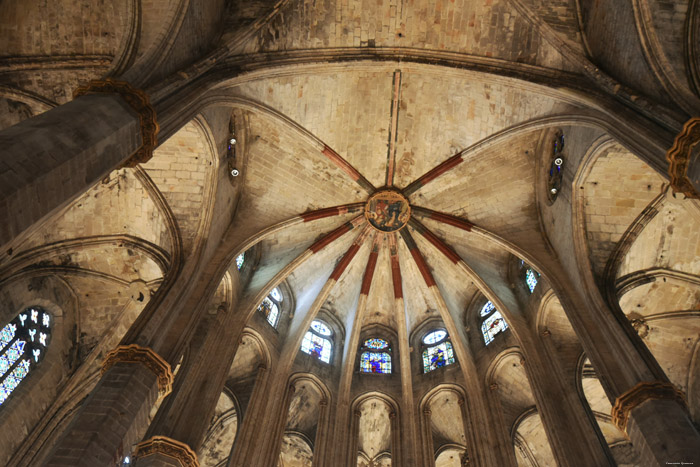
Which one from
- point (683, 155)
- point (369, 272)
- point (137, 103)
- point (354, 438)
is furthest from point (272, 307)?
point (683, 155)

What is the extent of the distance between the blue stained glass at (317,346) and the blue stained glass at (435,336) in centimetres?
298

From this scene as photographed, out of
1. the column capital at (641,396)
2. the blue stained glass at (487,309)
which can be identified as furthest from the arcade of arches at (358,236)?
the blue stained glass at (487,309)

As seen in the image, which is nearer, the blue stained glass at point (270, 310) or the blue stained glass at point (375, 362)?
the blue stained glass at point (270, 310)

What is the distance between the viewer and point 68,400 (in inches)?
511

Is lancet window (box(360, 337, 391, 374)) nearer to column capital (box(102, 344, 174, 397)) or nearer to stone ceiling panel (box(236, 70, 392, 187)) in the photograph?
stone ceiling panel (box(236, 70, 392, 187))

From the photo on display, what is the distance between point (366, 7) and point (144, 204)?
6801 mm

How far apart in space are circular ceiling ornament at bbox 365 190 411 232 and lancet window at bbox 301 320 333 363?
3470mm

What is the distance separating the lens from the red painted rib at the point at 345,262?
16.3m

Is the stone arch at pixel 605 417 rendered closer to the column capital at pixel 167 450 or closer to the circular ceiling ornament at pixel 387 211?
the circular ceiling ornament at pixel 387 211

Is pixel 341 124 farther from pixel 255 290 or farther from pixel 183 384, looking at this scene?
pixel 183 384

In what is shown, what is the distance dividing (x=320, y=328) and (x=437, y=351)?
352 cm

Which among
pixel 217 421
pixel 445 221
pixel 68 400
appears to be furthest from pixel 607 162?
pixel 68 400

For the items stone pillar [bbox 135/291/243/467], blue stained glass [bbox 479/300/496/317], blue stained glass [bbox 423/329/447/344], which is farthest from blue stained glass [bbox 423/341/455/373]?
stone pillar [bbox 135/291/243/467]

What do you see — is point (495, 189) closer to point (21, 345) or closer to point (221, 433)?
point (221, 433)
